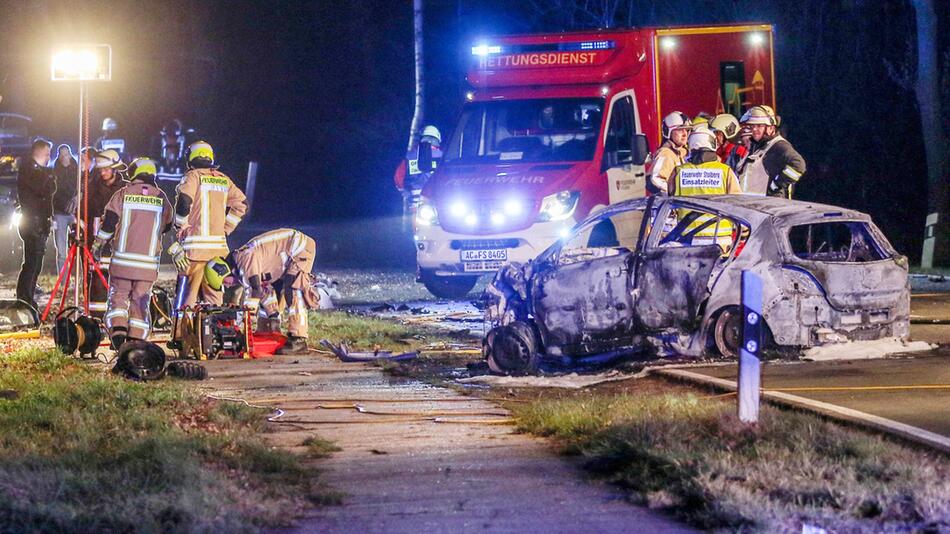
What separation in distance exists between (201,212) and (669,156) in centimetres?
453

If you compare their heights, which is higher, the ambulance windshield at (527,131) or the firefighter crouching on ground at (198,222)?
the ambulance windshield at (527,131)

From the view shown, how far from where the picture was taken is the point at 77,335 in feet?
37.9

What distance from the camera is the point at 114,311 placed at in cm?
1158

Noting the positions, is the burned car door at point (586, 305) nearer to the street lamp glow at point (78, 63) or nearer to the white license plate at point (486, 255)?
the white license plate at point (486, 255)

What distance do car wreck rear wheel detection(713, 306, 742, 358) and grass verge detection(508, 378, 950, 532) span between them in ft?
Result: 7.14

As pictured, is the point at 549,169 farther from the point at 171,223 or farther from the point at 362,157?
the point at 362,157

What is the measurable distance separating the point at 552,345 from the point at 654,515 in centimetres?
454

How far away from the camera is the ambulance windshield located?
15664 millimetres

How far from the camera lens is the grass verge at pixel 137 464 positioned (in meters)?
5.64

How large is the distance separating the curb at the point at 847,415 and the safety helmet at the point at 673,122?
196 inches

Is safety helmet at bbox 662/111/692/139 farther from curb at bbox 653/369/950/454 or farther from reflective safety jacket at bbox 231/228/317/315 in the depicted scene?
curb at bbox 653/369/950/454

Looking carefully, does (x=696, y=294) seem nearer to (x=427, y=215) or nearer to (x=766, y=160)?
(x=766, y=160)

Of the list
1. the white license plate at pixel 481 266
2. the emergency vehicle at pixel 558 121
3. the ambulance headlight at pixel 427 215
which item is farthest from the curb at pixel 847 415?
the ambulance headlight at pixel 427 215

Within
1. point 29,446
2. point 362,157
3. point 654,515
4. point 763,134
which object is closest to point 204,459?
point 29,446
